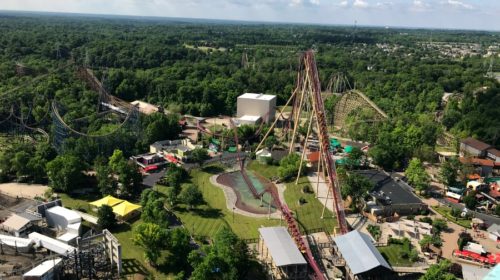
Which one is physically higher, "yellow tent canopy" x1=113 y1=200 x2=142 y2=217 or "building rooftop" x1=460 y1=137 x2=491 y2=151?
"building rooftop" x1=460 y1=137 x2=491 y2=151

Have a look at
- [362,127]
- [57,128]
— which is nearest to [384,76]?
[362,127]

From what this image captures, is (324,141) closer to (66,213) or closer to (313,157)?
(313,157)

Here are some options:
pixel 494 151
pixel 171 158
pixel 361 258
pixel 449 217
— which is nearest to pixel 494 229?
pixel 449 217

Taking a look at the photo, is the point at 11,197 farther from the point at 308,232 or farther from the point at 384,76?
the point at 384,76

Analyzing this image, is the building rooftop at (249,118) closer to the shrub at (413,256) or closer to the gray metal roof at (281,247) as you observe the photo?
the gray metal roof at (281,247)

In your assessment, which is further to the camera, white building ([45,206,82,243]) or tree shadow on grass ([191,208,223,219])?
tree shadow on grass ([191,208,223,219])

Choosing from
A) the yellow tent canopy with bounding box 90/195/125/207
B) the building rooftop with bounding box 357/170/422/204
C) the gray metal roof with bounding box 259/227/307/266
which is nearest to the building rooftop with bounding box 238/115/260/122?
the building rooftop with bounding box 357/170/422/204

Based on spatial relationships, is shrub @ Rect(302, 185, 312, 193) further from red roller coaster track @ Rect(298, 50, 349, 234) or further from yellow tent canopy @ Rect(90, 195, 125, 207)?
yellow tent canopy @ Rect(90, 195, 125, 207)
